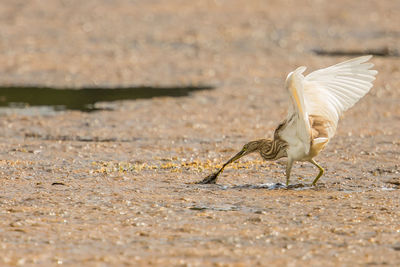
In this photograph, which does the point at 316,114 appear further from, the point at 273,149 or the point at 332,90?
the point at 273,149

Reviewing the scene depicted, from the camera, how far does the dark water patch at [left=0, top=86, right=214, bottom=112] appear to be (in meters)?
12.7

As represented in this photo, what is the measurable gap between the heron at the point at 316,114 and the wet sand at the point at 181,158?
14.9 inches

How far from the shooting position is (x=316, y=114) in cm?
716

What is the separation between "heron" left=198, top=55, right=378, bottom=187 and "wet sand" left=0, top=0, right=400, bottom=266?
0.38 m

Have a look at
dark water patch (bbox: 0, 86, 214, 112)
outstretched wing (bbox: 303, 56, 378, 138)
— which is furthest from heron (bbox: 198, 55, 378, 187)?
dark water patch (bbox: 0, 86, 214, 112)

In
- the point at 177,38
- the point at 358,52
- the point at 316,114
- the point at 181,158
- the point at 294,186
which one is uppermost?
the point at 177,38

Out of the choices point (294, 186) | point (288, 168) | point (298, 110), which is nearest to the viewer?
point (298, 110)

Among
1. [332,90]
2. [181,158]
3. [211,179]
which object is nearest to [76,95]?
[181,158]

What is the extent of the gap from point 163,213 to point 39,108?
650 centimetres

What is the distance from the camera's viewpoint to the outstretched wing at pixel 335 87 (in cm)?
712

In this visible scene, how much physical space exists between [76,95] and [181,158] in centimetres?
526

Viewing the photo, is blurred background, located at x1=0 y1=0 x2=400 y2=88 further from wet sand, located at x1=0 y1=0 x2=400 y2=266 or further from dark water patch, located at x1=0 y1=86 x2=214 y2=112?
dark water patch, located at x1=0 y1=86 x2=214 y2=112

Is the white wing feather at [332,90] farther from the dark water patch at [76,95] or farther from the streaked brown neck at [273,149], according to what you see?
the dark water patch at [76,95]

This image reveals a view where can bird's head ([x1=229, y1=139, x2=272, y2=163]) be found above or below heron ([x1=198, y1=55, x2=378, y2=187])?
below
